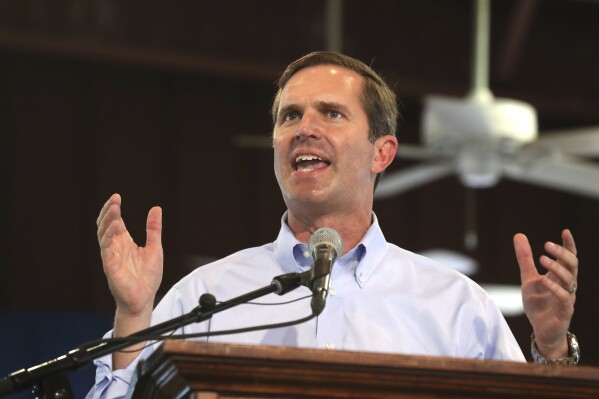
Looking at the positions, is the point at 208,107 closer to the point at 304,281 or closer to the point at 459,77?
the point at 459,77

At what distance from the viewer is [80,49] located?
730 centimetres

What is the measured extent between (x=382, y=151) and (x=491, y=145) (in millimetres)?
2953

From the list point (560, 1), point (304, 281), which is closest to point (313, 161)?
point (304, 281)

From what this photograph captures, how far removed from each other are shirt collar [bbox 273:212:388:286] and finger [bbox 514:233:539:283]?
385mm

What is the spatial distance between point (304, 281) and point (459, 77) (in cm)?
642

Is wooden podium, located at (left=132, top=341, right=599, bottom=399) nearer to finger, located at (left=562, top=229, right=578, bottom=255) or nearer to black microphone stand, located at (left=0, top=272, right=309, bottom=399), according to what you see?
black microphone stand, located at (left=0, top=272, right=309, bottom=399)

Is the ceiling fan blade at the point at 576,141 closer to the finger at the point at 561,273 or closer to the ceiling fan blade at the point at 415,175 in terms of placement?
the ceiling fan blade at the point at 415,175

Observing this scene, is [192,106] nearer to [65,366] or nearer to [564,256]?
[564,256]

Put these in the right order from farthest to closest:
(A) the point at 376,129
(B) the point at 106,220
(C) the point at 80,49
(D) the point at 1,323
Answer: (C) the point at 80,49 < (D) the point at 1,323 < (A) the point at 376,129 < (B) the point at 106,220

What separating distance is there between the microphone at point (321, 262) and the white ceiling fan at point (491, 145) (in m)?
3.50

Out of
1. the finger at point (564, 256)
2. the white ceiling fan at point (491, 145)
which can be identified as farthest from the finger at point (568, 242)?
the white ceiling fan at point (491, 145)

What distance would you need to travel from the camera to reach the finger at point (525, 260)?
2.29 meters

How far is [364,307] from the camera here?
2516 millimetres

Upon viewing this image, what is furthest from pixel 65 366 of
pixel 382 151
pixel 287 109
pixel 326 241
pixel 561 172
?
pixel 561 172
